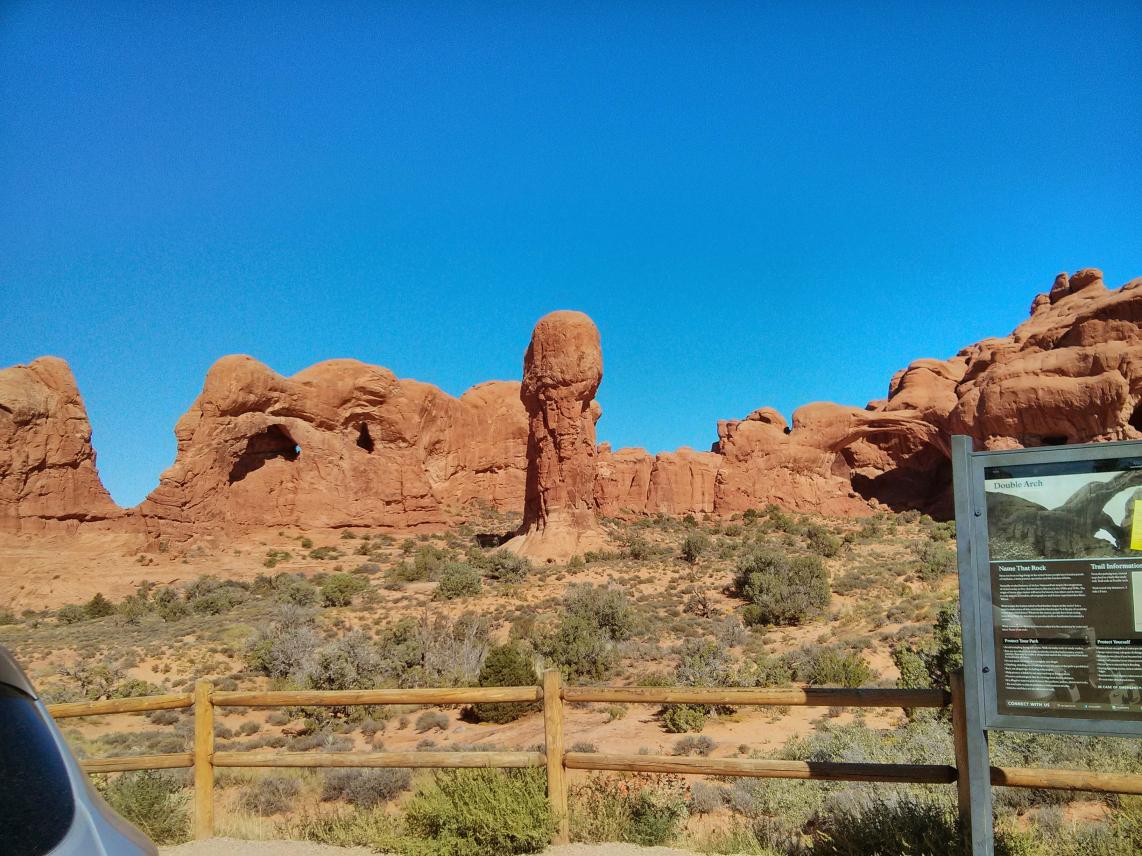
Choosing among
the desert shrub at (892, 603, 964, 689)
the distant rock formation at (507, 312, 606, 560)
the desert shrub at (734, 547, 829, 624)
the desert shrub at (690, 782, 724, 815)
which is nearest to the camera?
the desert shrub at (690, 782, 724, 815)

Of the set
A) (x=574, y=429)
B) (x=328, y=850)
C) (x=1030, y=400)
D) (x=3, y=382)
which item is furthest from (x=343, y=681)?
(x=1030, y=400)

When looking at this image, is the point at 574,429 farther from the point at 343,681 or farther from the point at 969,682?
the point at 969,682

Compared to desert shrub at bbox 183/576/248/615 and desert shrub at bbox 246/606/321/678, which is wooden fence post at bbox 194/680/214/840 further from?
desert shrub at bbox 183/576/248/615

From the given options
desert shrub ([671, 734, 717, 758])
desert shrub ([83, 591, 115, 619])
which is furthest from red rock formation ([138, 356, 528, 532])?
desert shrub ([671, 734, 717, 758])

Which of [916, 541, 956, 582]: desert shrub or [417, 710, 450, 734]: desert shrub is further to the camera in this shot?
[916, 541, 956, 582]: desert shrub

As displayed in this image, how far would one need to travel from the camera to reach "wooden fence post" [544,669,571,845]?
500 centimetres

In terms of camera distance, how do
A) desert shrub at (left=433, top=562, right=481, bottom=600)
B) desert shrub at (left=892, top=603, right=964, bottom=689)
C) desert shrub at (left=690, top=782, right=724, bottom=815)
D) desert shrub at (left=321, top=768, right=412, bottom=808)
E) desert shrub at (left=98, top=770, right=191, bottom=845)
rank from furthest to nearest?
1. desert shrub at (left=433, top=562, right=481, bottom=600)
2. desert shrub at (left=892, top=603, right=964, bottom=689)
3. desert shrub at (left=321, top=768, right=412, bottom=808)
4. desert shrub at (left=690, top=782, right=724, bottom=815)
5. desert shrub at (left=98, top=770, right=191, bottom=845)

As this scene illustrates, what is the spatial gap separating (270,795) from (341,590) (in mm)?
17123

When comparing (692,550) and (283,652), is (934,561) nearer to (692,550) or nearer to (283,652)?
(692,550)

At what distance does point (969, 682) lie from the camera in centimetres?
347

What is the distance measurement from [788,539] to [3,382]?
1381 inches

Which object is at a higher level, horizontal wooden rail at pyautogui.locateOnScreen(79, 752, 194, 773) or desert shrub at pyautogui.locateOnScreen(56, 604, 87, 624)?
horizontal wooden rail at pyautogui.locateOnScreen(79, 752, 194, 773)

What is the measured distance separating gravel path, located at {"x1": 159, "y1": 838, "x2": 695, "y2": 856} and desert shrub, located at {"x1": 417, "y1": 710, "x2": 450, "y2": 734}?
21.2 feet

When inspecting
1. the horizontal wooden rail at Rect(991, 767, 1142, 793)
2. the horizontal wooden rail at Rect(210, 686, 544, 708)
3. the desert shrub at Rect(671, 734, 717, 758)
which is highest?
the horizontal wooden rail at Rect(210, 686, 544, 708)
